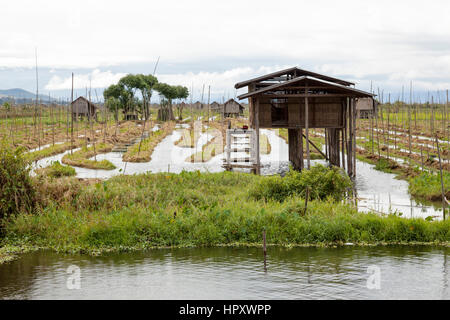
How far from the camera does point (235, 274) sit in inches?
383

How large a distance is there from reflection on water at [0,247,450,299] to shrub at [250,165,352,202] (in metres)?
3.46

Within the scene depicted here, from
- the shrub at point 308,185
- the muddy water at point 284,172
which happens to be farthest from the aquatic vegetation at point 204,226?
the shrub at point 308,185

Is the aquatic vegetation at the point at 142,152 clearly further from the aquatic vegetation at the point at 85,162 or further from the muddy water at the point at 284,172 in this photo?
the aquatic vegetation at the point at 85,162

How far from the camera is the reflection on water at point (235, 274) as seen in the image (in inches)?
341

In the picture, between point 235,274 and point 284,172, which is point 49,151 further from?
point 235,274

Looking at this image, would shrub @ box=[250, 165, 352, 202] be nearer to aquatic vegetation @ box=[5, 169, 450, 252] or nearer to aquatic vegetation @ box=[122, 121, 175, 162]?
aquatic vegetation @ box=[5, 169, 450, 252]

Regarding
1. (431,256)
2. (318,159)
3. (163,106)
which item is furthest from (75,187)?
Answer: (163,106)

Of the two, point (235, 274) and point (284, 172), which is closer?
point (235, 274)

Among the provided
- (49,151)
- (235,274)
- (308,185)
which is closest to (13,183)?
(235,274)

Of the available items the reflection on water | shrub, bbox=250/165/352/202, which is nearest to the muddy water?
shrub, bbox=250/165/352/202

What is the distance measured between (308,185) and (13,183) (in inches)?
318

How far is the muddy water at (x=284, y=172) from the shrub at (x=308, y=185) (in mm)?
906
